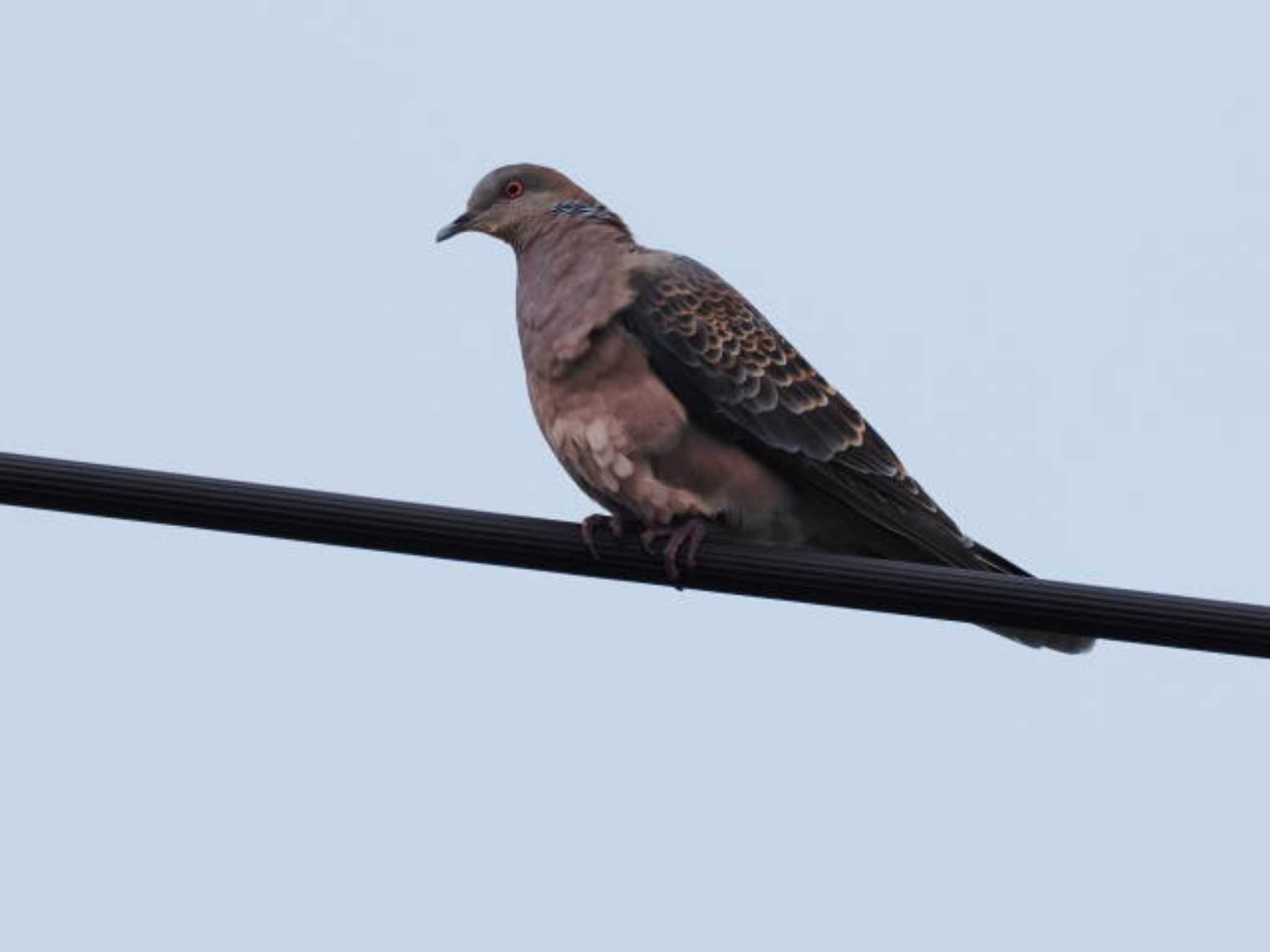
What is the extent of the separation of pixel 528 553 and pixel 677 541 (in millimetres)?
1201

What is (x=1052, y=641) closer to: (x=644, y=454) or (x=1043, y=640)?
(x=1043, y=640)

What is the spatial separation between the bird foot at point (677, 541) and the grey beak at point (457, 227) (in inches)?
63.8

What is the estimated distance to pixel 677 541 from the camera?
6078 millimetres

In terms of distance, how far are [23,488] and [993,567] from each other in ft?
9.42

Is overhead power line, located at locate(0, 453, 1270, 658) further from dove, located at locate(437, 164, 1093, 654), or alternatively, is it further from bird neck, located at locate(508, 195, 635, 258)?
bird neck, located at locate(508, 195, 635, 258)

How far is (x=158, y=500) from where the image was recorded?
4648 millimetres

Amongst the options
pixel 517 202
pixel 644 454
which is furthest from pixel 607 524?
pixel 517 202

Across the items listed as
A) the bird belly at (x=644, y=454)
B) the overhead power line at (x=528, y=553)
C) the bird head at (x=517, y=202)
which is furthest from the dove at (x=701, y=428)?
the overhead power line at (x=528, y=553)

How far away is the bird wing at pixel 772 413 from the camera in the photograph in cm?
662

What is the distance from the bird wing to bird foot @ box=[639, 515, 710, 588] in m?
0.33

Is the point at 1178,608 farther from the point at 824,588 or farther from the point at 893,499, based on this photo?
the point at 893,499

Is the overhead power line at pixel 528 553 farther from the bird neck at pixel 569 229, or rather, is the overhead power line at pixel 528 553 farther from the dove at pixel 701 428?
the bird neck at pixel 569 229

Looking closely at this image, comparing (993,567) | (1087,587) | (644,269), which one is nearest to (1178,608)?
(1087,587)

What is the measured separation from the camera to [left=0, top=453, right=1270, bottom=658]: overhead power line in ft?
14.3
